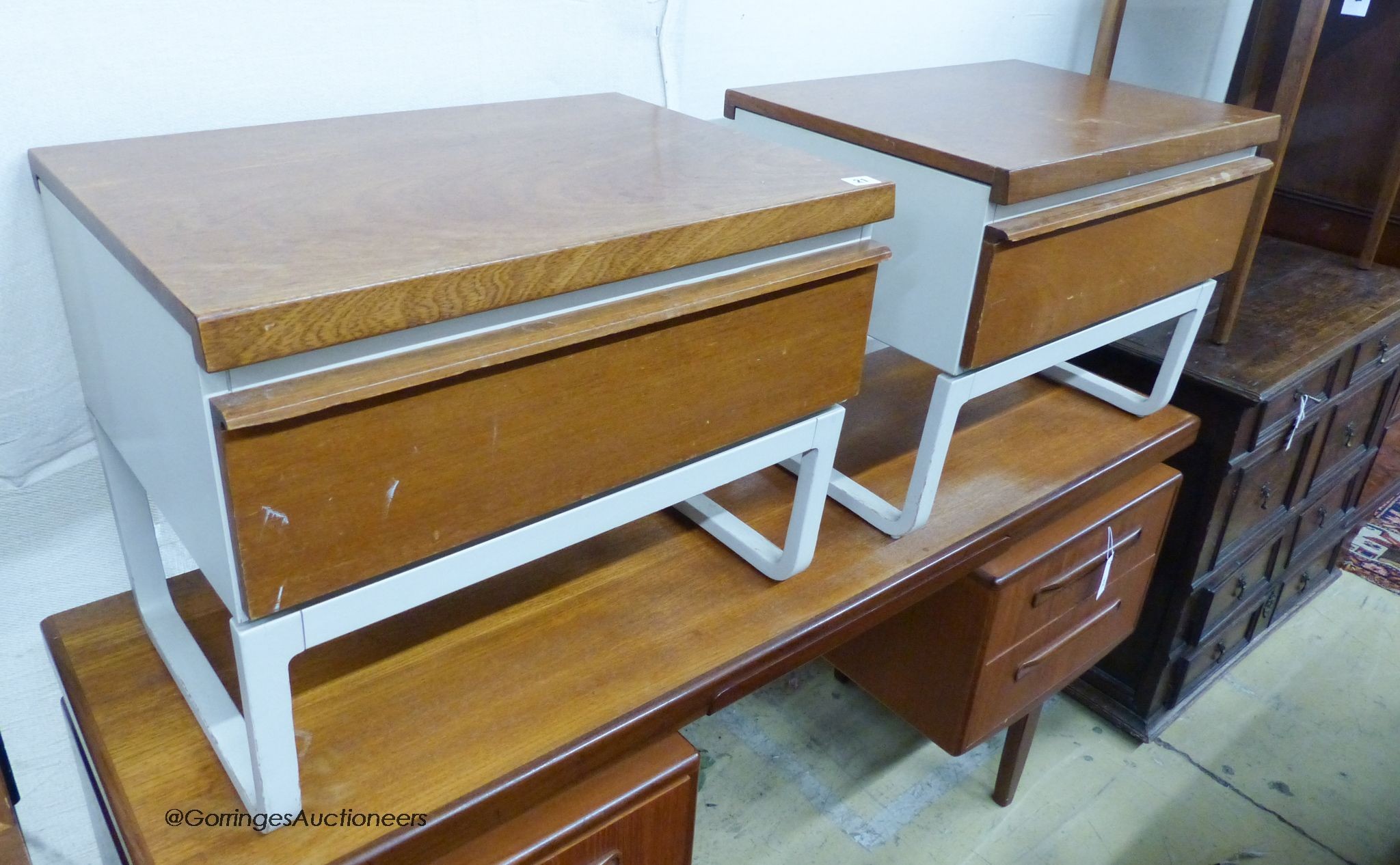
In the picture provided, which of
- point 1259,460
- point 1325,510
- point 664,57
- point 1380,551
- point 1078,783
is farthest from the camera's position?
point 1380,551

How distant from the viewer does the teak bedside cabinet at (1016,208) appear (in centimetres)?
86

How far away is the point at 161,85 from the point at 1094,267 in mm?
808

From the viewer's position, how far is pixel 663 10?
1.11 metres

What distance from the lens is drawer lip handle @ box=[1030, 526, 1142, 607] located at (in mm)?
1187

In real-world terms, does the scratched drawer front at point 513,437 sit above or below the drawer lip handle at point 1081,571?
above

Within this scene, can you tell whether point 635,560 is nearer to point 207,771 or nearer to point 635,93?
point 207,771

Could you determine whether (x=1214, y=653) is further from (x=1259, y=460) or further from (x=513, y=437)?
(x=513, y=437)

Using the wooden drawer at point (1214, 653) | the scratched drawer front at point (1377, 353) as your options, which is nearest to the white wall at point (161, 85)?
the scratched drawer front at point (1377, 353)

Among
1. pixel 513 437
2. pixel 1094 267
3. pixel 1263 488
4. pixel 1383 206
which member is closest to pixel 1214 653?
pixel 1263 488

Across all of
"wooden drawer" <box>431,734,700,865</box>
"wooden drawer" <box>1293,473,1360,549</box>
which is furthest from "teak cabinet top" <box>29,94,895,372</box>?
"wooden drawer" <box>1293,473,1360,549</box>

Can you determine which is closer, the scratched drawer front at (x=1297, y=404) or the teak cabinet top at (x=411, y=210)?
the teak cabinet top at (x=411, y=210)

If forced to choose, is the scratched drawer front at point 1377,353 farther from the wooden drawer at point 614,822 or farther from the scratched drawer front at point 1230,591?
the wooden drawer at point 614,822

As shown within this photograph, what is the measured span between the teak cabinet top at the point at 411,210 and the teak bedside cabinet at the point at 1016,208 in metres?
0.13

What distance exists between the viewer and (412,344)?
563mm
